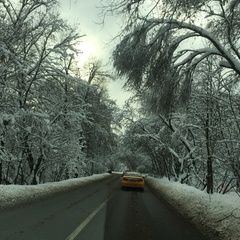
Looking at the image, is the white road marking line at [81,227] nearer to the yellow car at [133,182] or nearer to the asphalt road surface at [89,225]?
the asphalt road surface at [89,225]

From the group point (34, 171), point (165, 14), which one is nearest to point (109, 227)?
point (165, 14)

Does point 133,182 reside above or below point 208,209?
above

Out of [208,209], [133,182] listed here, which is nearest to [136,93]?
[208,209]

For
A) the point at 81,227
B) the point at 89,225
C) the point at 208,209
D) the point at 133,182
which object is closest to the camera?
the point at 81,227

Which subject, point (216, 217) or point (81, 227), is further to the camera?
point (216, 217)

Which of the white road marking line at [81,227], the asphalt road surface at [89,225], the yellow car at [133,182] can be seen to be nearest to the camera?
the white road marking line at [81,227]

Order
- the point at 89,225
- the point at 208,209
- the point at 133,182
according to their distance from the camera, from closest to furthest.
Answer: the point at 89,225, the point at 208,209, the point at 133,182

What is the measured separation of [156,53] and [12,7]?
14392mm

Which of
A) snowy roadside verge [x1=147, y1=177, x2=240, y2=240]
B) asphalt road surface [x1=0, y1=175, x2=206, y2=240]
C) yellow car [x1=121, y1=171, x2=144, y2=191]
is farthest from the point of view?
yellow car [x1=121, y1=171, x2=144, y2=191]

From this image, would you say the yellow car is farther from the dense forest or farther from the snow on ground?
the snow on ground

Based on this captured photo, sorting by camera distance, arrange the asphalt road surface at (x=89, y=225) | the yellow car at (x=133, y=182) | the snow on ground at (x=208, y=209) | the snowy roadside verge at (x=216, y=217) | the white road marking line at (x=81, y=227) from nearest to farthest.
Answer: the white road marking line at (x=81, y=227), the asphalt road surface at (x=89, y=225), the snowy roadside verge at (x=216, y=217), the snow on ground at (x=208, y=209), the yellow car at (x=133, y=182)

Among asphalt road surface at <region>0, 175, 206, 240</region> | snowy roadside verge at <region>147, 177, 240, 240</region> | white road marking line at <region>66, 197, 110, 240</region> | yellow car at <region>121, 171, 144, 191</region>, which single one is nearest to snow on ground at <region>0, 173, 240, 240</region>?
snowy roadside verge at <region>147, 177, 240, 240</region>

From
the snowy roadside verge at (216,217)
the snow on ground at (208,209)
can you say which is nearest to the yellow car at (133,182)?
the snow on ground at (208,209)

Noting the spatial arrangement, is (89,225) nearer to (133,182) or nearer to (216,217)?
(216,217)
